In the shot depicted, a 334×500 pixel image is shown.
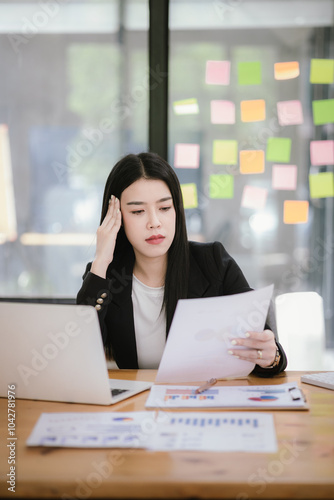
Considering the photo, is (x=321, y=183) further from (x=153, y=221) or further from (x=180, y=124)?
(x=153, y=221)

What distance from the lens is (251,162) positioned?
124 inches

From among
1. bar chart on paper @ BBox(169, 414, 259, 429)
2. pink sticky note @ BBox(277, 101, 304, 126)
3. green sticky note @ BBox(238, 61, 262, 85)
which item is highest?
green sticky note @ BBox(238, 61, 262, 85)

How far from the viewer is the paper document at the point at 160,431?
3.62 feet

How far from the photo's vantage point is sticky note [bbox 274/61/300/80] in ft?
10.2

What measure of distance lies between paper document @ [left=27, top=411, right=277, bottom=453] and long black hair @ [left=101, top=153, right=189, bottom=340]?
2.32 ft

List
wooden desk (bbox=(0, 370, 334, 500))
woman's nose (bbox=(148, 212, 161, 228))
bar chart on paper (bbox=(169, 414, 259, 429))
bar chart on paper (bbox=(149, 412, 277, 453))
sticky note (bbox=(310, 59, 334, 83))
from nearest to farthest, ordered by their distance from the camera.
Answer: wooden desk (bbox=(0, 370, 334, 500))
bar chart on paper (bbox=(149, 412, 277, 453))
bar chart on paper (bbox=(169, 414, 259, 429))
woman's nose (bbox=(148, 212, 161, 228))
sticky note (bbox=(310, 59, 334, 83))

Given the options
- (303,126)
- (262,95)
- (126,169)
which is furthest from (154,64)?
(126,169)

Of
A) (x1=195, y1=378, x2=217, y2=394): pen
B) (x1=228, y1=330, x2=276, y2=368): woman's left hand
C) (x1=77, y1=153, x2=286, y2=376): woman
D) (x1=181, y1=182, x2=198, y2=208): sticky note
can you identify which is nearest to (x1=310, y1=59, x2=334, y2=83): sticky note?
(x1=181, y1=182, x2=198, y2=208): sticky note

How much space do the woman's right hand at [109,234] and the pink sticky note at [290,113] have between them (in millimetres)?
1439

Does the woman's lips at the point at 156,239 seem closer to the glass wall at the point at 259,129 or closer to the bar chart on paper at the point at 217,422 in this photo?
the bar chart on paper at the point at 217,422

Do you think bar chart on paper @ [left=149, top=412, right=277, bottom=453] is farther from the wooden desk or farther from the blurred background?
the blurred background

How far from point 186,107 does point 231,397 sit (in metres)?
2.06

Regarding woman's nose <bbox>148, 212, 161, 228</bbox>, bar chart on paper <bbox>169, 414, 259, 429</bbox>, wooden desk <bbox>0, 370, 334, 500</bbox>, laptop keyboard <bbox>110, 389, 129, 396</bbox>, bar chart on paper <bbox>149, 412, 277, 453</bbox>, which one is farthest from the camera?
woman's nose <bbox>148, 212, 161, 228</bbox>

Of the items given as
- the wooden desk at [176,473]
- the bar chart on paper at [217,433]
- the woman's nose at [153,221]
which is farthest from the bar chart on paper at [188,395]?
the woman's nose at [153,221]
